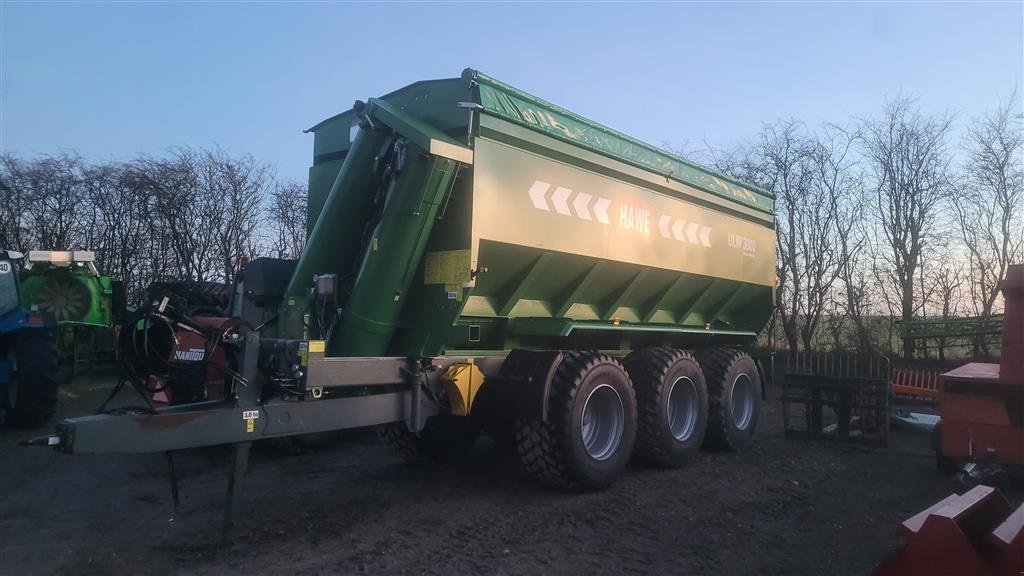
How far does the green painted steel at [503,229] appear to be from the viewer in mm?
5570

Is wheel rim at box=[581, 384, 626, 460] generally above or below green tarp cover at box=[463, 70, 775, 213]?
below

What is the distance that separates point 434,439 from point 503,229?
286cm

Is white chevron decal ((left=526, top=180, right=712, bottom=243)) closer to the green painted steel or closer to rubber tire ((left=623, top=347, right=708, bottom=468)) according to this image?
the green painted steel

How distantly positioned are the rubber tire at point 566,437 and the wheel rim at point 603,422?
0.17 m

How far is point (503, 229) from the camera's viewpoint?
5832 millimetres

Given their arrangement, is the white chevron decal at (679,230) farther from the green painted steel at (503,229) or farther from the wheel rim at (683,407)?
the wheel rim at (683,407)

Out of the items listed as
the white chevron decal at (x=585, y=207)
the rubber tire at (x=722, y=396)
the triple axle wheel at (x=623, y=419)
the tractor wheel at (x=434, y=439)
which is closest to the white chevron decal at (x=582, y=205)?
the white chevron decal at (x=585, y=207)

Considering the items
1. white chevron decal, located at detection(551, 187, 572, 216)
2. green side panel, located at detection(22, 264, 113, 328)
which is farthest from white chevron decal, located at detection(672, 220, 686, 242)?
green side panel, located at detection(22, 264, 113, 328)

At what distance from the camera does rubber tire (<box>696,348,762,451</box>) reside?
8.68 meters

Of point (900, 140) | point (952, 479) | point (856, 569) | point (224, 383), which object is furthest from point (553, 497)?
point (900, 140)

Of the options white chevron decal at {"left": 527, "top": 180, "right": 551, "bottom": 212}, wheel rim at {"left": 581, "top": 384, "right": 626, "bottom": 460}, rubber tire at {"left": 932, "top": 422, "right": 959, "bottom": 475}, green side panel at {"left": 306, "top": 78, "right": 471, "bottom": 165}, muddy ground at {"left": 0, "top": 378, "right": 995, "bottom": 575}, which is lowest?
muddy ground at {"left": 0, "top": 378, "right": 995, "bottom": 575}

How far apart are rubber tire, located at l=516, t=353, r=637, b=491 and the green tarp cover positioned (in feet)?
6.80

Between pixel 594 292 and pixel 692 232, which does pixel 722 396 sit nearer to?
pixel 692 232

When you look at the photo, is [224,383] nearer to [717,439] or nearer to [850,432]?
[717,439]
